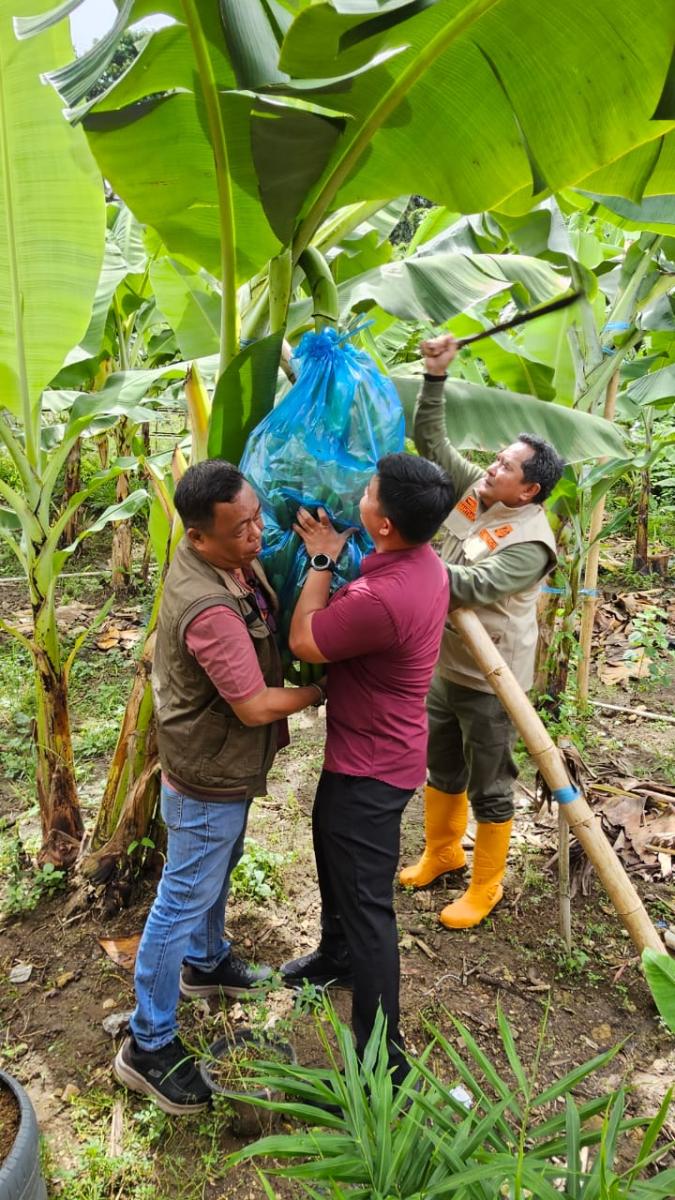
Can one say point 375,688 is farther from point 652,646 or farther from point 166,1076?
point 652,646

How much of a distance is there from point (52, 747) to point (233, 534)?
4.61ft

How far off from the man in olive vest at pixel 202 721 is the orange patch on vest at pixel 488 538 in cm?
85

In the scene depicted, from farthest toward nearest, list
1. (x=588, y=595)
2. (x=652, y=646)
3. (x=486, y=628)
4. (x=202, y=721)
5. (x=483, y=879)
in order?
(x=652, y=646) < (x=588, y=595) < (x=483, y=879) < (x=486, y=628) < (x=202, y=721)

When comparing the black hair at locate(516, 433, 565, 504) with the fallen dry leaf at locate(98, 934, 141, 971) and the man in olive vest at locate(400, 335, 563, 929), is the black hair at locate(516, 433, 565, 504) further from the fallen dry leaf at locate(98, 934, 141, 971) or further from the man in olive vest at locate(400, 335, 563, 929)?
the fallen dry leaf at locate(98, 934, 141, 971)

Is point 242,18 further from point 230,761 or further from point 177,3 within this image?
point 230,761

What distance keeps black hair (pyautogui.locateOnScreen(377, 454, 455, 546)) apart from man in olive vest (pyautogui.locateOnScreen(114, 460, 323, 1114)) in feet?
0.89

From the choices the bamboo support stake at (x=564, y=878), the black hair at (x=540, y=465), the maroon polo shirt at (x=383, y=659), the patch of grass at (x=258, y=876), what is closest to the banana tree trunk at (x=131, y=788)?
the patch of grass at (x=258, y=876)

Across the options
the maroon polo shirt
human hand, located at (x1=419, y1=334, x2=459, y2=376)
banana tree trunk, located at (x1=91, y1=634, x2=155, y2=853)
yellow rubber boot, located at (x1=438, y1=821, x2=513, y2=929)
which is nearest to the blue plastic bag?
the maroon polo shirt

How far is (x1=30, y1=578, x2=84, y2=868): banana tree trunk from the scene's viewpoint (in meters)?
2.55

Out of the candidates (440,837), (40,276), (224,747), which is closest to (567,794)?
(440,837)

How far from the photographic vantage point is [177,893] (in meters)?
1.85

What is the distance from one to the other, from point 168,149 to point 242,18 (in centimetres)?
57

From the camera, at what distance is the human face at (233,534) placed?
1.57 metres

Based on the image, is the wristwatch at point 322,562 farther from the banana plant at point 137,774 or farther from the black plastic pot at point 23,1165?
the black plastic pot at point 23,1165
